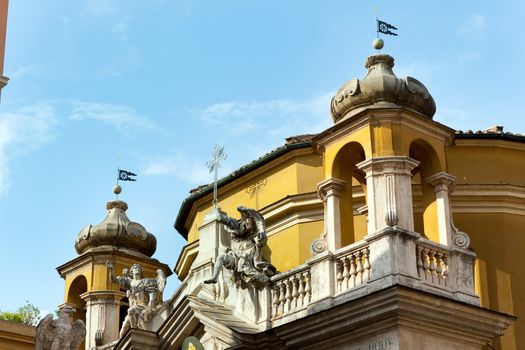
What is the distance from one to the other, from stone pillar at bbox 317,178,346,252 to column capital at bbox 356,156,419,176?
94 centimetres

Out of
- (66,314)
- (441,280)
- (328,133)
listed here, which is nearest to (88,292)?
(66,314)

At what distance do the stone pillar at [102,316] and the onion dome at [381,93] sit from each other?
7.70 m

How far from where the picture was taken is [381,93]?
60.4 feet

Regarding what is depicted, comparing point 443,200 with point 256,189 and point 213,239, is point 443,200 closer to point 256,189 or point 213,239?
point 213,239

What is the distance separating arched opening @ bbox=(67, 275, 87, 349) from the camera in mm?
25500

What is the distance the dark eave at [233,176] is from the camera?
22.5 m

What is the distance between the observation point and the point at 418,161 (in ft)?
59.9

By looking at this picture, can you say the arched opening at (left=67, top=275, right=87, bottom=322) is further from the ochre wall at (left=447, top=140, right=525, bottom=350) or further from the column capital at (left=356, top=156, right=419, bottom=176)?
the column capital at (left=356, top=156, right=419, bottom=176)

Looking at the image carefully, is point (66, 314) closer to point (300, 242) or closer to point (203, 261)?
point (203, 261)

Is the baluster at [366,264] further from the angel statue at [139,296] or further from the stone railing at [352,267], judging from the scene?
the angel statue at [139,296]

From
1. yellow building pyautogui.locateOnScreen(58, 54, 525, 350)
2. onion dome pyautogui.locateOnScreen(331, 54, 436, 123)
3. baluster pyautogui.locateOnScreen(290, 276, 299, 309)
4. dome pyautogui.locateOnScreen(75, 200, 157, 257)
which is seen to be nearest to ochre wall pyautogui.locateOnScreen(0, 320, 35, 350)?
dome pyautogui.locateOnScreen(75, 200, 157, 257)

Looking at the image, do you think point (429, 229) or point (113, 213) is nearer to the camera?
point (429, 229)

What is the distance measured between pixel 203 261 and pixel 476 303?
5.19m

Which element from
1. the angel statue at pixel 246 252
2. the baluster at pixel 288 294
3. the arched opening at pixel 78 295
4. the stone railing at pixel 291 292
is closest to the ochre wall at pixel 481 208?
the angel statue at pixel 246 252
